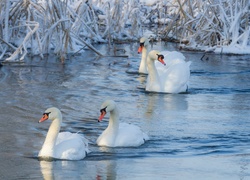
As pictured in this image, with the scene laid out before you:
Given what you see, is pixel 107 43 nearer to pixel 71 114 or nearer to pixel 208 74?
pixel 208 74

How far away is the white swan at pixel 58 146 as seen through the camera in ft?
28.1

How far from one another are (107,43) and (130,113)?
417 inches

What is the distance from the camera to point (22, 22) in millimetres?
17812

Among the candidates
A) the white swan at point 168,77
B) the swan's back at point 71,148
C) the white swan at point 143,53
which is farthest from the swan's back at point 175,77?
the swan's back at point 71,148

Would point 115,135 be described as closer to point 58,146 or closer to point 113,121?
point 113,121

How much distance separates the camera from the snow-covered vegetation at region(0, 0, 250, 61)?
1730 cm

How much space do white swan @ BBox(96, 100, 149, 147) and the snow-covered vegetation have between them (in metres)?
A: 7.30

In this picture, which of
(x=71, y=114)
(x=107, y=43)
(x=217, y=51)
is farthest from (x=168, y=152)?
(x=107, y=43)

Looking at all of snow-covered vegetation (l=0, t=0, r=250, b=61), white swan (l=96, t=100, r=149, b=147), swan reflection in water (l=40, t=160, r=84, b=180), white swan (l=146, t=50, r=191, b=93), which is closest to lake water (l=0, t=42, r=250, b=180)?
swan reflection in water (l=40, t=160, r=84, b=180)

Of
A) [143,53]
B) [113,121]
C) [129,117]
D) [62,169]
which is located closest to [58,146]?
[62,169]

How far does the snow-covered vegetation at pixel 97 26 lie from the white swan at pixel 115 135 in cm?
730

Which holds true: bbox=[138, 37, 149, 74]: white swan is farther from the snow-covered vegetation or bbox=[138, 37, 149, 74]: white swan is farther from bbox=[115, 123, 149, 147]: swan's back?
bbox=[115, 123, 149, 147]: swan's back

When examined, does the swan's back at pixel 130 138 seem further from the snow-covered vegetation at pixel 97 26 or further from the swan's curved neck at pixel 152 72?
the snow-covered vegetation at pixel 97 26

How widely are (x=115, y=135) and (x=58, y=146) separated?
0.94 metres
